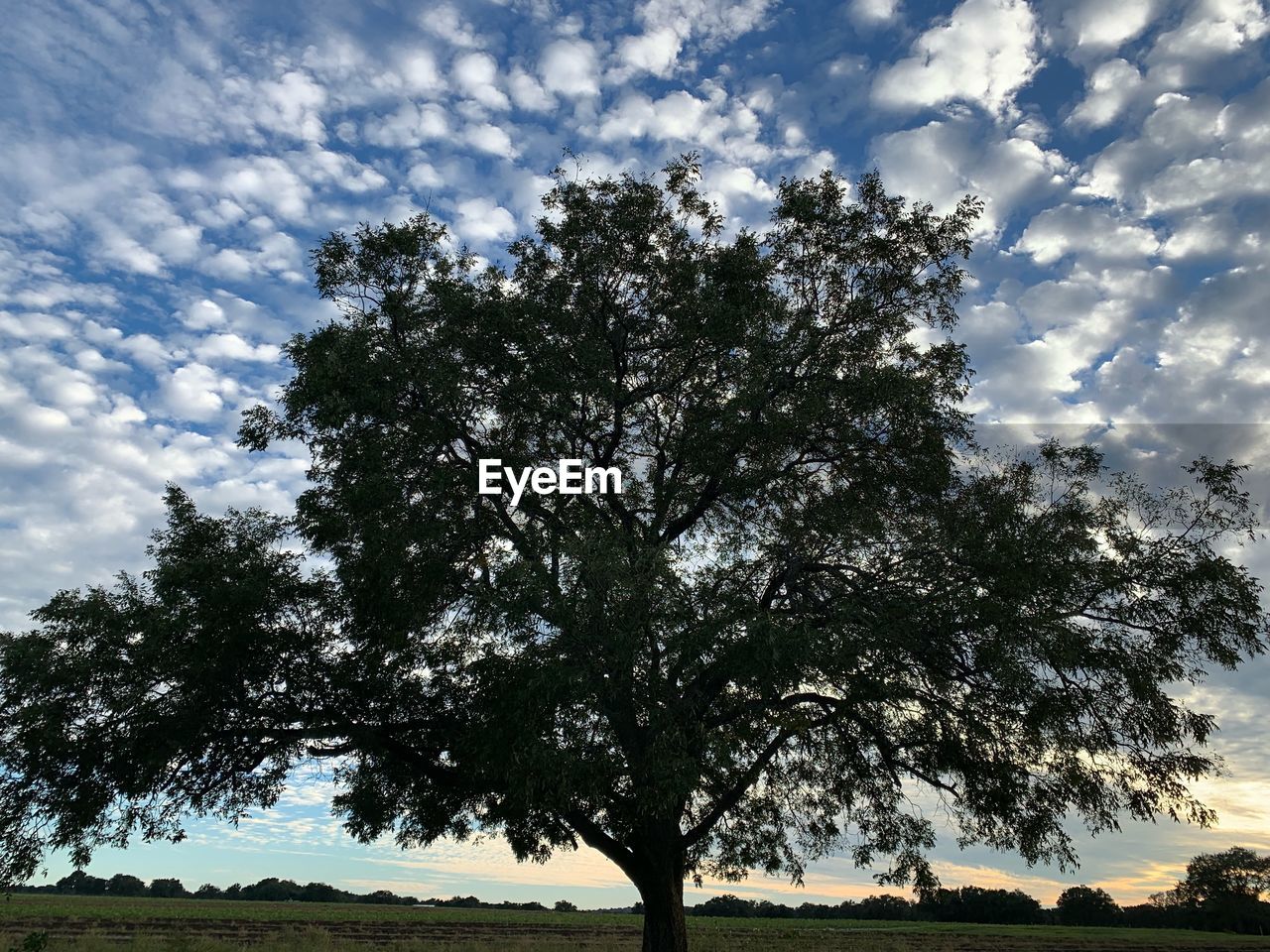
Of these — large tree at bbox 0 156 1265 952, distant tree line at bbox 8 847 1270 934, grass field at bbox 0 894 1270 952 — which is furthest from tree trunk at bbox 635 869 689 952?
distant tree line at bbox 8 847 1270 934

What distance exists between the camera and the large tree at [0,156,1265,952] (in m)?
15.1

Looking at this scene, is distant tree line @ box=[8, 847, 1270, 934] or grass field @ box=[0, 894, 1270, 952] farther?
distant tree line @ box=[8, 847, 1270, 934]

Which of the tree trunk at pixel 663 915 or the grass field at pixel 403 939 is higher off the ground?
the tree trunk at pixel 663 915

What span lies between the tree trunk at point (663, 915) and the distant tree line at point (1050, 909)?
6836 cm

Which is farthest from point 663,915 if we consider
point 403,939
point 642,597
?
point 403,939

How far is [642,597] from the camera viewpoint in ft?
46.2

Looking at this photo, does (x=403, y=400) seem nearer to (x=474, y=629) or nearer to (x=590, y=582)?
(x=474, y=629)

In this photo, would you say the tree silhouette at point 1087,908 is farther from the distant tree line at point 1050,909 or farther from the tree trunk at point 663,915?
the tree trunk at point 663,915

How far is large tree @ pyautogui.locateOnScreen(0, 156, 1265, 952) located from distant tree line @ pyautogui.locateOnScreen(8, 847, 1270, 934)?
71.1m

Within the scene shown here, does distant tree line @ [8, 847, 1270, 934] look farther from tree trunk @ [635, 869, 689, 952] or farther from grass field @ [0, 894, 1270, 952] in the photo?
tree trunk @ [635, 869, 689, 952]

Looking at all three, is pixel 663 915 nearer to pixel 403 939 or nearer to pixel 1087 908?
pixel 403 939

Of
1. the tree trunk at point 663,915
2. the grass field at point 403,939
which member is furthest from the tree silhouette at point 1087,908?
the tree trunk at point 663,915

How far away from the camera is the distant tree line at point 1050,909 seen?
84.0m

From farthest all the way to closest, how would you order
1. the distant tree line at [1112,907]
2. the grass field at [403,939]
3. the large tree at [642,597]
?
the distant tree line at [1112,907] → the grass field at [403,939] → the large tree at [642,597]
